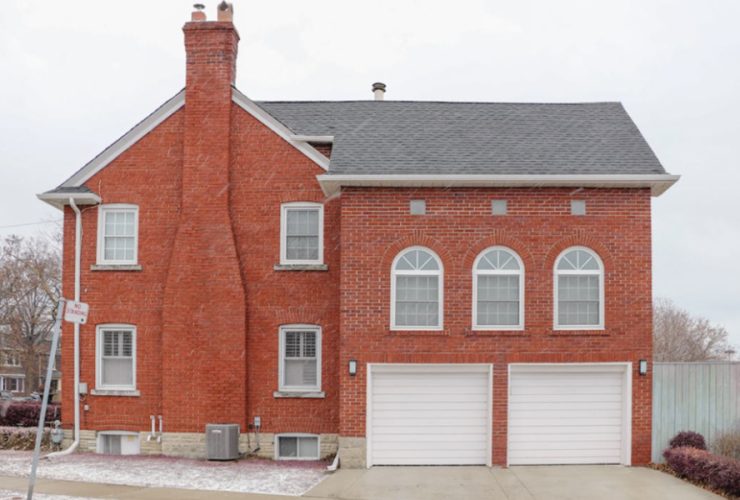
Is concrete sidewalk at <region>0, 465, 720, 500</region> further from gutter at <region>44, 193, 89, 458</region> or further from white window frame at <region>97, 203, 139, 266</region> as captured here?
white window frame at <region>97, 203, 139, 266</region>

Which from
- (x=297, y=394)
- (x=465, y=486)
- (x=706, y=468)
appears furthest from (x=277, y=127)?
(x=706, y=468)

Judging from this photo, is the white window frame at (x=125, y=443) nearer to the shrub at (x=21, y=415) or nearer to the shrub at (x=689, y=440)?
the shrub at (x=21, y=415)

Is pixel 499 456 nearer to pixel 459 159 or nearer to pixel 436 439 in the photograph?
pixel 436 439

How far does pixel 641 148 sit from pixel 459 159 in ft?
13.5

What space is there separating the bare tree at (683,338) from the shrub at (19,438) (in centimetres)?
3997

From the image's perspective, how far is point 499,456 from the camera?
14680 mm

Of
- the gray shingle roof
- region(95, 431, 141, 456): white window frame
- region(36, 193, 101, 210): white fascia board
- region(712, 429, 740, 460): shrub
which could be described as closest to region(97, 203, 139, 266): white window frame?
region(36, 193, 101, 210): white fascia board

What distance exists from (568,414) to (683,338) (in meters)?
40.7

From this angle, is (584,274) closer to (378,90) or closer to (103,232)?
(378,90)

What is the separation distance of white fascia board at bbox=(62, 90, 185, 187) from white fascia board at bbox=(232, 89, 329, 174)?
1383 millimetres

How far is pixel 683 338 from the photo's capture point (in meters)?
51.2

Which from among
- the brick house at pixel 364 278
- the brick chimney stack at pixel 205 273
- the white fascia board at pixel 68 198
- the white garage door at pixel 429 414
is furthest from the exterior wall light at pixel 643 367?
the white fascia board at pixel 68 198

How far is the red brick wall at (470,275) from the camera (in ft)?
48.3

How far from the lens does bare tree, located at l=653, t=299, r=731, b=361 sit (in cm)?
4906
